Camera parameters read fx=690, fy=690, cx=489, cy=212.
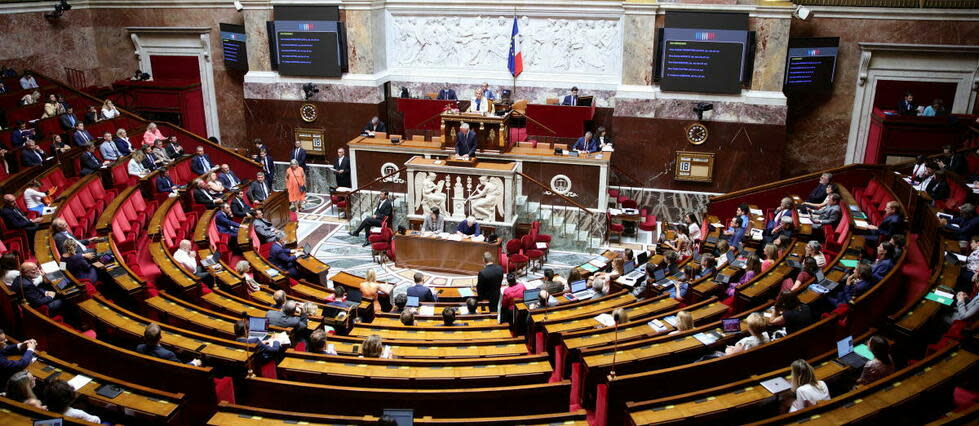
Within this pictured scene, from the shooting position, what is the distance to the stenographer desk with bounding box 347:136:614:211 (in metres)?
14.1

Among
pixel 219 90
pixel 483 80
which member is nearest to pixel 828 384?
pixel 483 80

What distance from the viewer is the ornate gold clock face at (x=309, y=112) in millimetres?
17500

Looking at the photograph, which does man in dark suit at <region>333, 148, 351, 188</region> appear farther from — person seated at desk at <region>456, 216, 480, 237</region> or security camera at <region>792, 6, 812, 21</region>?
security camera at <region>792, 6, 812, 21</region>

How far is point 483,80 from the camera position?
17391 millimetres

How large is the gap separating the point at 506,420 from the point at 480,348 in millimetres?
1807

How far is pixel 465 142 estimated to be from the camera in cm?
1388

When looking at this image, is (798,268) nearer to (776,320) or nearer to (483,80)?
(776,320)

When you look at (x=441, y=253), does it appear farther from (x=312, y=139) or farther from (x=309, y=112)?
(x=309, y=112)

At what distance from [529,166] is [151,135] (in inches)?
339

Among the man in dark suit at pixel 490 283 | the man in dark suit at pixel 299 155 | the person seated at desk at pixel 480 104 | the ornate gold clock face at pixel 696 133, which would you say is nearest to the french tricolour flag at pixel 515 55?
the person seated at desk at pixel 480 104

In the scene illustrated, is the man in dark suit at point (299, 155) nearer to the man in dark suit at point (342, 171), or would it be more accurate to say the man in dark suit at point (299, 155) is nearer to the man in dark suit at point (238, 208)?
the man in dark suit at point (342, 171)

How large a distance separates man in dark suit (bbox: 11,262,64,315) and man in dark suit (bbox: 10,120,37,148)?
6632 mm

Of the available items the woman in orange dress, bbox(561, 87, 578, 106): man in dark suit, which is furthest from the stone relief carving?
the woman in orange dress

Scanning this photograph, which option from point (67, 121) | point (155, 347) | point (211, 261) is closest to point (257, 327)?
point (155, 347)
